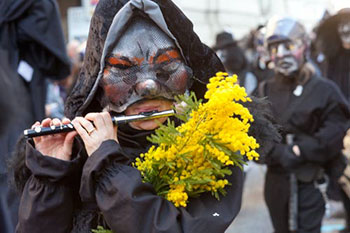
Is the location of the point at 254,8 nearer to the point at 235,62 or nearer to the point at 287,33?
the point at 235,62

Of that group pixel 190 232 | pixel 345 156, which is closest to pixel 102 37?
pixel 190 232

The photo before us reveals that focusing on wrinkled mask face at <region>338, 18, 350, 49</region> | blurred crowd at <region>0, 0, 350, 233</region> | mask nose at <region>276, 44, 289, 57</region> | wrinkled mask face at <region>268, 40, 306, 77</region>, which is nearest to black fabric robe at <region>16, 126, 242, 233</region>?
blurred crowd at <region>0, 0, 350, 233</region>

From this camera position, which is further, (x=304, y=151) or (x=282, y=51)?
(x=282, y=51)

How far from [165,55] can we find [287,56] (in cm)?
307

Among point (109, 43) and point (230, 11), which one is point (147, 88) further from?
point (230, 11)

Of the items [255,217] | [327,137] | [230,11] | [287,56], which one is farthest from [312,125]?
[230,11]

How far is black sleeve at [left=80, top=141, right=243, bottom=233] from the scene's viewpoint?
89.5 inches

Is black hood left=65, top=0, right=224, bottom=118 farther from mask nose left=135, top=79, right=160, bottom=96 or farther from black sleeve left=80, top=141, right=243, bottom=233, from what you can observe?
black sleeve left=80, top=141, right=243, bottom=233

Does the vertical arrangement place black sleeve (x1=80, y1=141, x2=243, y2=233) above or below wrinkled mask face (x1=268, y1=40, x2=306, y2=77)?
above

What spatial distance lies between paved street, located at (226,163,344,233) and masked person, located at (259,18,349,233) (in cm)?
33

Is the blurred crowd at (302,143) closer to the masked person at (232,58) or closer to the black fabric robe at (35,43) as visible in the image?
the black fabric robe at (35,43)

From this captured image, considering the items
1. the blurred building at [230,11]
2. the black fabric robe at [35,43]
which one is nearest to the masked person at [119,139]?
the black fabric robe at [35,43]

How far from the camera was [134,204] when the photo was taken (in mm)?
2271

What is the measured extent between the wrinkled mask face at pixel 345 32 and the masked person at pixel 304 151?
2.34 meters
